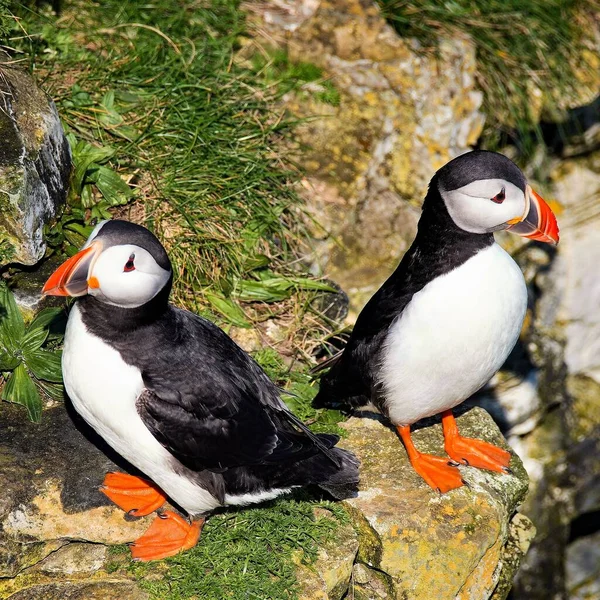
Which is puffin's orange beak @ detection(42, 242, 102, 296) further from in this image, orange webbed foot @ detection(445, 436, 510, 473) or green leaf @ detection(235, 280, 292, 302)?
orange webbed foot @ detection(445, 436, 510, 473)

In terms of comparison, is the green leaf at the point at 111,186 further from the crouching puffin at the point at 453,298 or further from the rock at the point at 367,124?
the crouching puffin at the point at 453,298

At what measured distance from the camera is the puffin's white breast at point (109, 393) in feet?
11.1

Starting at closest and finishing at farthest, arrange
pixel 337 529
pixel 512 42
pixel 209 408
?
pixel 209 408 → pixel 337 529 → pixel 512 42

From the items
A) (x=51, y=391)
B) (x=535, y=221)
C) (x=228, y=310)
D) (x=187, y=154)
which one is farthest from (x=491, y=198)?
(x=51, y=391)

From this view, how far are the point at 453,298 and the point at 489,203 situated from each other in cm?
45

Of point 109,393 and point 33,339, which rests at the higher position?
point 109,393

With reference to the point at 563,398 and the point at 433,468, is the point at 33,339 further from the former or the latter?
the point at 563,398

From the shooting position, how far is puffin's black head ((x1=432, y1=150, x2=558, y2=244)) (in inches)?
143

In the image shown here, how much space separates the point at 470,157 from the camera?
369cm

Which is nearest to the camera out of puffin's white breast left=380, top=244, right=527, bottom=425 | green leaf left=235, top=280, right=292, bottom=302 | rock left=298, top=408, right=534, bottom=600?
puffin's white breast left=380, top=244, right=527, bottom=425

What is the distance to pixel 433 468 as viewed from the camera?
14.0 feet

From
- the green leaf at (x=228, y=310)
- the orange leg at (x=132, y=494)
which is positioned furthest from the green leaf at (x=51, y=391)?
the green leaf at (x=228, y=310)

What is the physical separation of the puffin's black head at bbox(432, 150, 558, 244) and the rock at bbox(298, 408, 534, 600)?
135cm

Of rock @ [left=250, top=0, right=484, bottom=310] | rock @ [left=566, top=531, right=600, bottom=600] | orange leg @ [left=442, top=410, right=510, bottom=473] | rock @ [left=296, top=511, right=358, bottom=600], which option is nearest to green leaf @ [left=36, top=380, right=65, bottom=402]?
rock @ [left=296, top=511, right=358, bottom=600]
